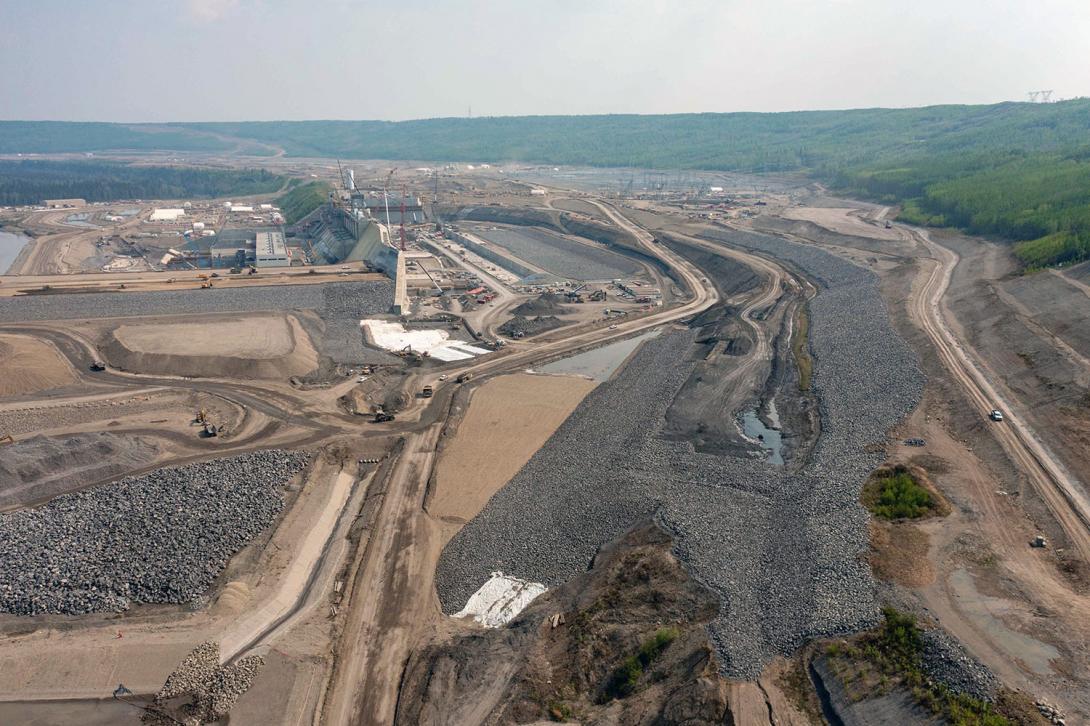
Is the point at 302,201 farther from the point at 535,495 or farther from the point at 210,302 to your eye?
the point at 535,495

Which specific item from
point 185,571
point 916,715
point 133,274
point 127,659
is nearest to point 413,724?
point 127,659

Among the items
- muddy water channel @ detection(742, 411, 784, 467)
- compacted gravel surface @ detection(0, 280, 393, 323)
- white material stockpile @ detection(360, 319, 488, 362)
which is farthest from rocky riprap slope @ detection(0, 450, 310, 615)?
compacted gravel surface @ detection(0, 280, 393, 323)

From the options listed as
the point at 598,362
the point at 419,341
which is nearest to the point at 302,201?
the point at 419,341

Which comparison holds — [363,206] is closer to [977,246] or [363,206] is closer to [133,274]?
[133,274]

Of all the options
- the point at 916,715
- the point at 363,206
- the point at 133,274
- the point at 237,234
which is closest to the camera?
the point at 916,715

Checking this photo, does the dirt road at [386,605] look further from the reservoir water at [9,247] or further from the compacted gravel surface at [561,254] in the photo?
the reservoir water at [9,247]

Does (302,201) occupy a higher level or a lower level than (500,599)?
higher

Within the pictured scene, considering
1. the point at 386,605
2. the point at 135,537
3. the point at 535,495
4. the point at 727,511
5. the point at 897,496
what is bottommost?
the point at 386,605
